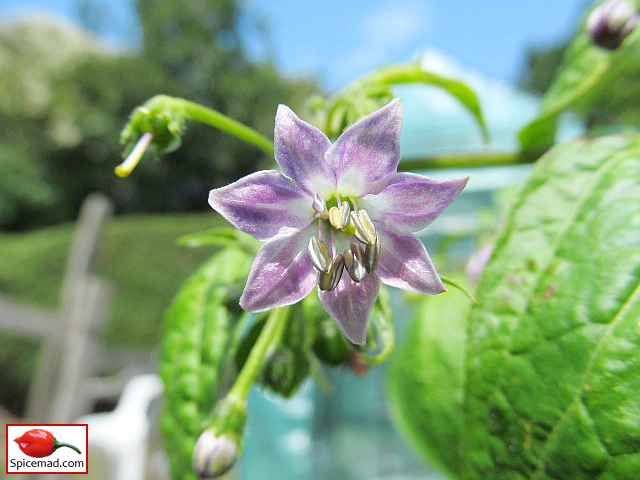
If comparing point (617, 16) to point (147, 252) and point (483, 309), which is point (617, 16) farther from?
point (147, 252)

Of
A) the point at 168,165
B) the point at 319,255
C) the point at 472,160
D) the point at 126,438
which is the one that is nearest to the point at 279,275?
the point at 319,255

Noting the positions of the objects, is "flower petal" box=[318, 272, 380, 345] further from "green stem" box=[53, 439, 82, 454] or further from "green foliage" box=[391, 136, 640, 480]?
"green stem" box=[53, 439, 82, 454]

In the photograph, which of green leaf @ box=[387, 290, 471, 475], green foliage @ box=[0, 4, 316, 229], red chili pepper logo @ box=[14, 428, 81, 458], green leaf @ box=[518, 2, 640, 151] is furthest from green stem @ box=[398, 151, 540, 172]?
green foliage @ box=[0, 4, 316, 229]

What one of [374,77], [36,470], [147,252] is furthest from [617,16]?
[147,252]

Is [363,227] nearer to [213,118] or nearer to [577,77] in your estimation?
[213,118]

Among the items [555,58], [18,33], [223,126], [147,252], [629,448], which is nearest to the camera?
[629,448]

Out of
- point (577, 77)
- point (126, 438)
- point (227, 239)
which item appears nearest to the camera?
point (227, 239)

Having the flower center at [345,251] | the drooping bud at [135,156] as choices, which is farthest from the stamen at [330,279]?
the drooping bud at [135,156]
